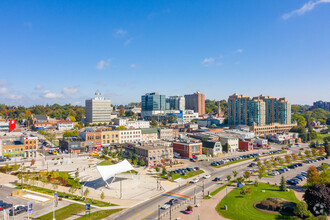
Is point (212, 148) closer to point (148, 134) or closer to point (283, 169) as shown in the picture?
point (283, 169)

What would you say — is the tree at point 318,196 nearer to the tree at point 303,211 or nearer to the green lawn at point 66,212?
the tree at point 303,211

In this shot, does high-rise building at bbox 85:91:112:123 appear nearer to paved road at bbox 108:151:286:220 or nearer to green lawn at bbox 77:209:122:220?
paved road at bbox 108:151:286:220

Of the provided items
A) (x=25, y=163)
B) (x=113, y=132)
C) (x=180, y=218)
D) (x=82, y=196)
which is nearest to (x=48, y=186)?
(x=82, y=196)

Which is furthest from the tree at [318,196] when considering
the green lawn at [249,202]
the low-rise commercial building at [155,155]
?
the low-rise commercial building at [155,155]

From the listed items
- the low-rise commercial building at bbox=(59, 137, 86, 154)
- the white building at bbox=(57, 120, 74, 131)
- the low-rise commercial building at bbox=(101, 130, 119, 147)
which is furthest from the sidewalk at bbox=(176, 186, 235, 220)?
the white building at bbox=(57, 120, 74, 131)

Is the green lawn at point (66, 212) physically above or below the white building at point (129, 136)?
below

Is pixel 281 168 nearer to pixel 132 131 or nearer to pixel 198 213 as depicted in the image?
pixel 198 213

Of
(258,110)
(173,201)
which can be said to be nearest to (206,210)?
(173,201)
